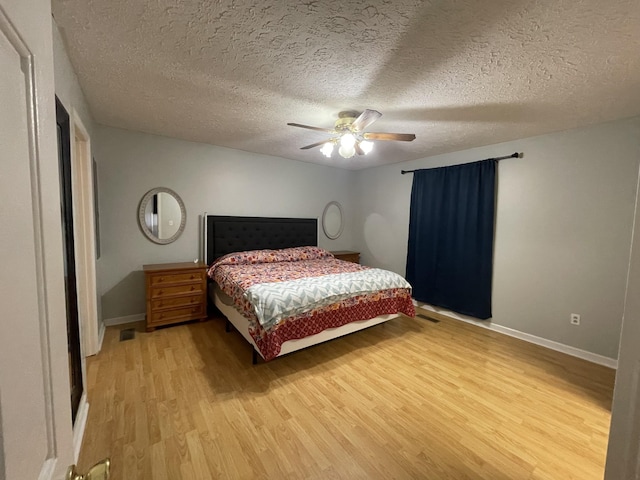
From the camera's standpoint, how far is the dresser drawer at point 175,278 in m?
2.95

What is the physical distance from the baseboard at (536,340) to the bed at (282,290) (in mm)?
998

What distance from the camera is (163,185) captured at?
3.37 meters

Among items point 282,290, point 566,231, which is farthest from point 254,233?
point 566,231

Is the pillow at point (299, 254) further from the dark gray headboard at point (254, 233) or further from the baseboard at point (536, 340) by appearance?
the baseboard at point (536, 340)

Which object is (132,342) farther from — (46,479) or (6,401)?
(6,401)

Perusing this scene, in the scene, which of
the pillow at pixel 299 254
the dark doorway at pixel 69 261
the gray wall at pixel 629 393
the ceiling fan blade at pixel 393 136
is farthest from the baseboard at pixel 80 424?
the ceiling fan blade at pixel 393 136

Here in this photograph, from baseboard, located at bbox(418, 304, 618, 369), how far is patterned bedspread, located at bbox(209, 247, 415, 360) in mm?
1018

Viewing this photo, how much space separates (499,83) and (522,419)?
93.1 inches

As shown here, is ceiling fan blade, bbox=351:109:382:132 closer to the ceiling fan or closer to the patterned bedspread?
the ceiling fan

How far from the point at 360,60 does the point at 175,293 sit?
2954 mm

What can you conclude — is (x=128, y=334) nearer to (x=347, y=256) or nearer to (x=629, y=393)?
(x=347, y=256)

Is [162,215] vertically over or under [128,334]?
over

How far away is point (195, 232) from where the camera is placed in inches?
142

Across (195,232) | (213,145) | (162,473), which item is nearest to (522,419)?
(162,473)
